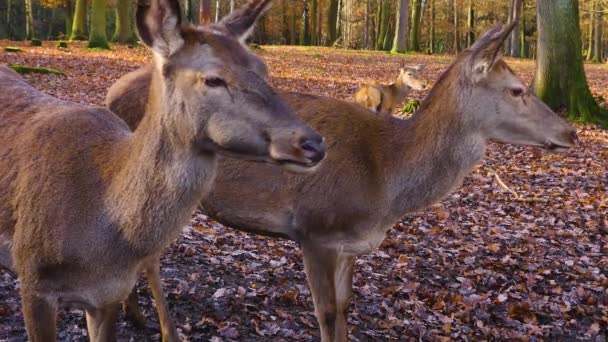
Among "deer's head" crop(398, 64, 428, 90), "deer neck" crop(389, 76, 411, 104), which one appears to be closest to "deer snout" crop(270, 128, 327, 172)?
"deer neck" crop(389, 76, 411, 104)

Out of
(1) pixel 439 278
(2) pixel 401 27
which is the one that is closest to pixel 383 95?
(1) pixel 439 278

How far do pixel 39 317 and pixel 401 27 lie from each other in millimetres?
32425

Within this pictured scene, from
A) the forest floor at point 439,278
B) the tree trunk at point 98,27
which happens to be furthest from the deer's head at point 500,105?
the tree trunk at point 98,27

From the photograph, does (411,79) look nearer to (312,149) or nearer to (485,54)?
(485,54)

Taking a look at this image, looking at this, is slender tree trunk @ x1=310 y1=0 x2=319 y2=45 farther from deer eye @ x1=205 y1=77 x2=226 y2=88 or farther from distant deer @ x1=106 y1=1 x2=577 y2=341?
deer eye @ x1=205 y1=77 x2=226 y2=88

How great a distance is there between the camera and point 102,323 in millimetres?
3900

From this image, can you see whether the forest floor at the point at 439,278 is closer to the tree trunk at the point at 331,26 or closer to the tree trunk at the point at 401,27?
the tree trunk at the point at 401,27

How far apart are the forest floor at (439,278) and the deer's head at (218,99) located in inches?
96.7

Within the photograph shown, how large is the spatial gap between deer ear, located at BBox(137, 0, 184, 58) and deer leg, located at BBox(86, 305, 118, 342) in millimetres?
1387

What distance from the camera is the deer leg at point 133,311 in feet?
16.9

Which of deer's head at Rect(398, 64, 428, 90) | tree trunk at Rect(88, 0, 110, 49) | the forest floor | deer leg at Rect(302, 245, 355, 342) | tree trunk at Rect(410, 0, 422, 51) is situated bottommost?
the forest floor

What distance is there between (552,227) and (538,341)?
3.20 m

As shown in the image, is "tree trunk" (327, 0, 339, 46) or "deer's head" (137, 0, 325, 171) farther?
"tree trunk" (327, 0, 339, 46)

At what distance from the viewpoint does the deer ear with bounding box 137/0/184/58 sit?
10.2ft
